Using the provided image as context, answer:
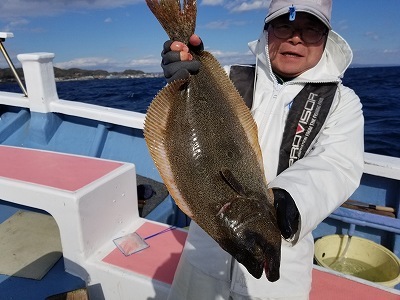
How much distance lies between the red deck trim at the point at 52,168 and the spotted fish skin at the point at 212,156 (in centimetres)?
122

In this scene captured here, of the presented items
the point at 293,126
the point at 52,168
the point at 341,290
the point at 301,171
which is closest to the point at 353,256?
the point at 341,290

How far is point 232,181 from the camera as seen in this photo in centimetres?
176

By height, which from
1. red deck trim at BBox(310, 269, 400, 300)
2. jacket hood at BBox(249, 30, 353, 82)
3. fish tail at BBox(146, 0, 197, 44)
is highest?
fish tail at BBox(146, 0, 197, 44)

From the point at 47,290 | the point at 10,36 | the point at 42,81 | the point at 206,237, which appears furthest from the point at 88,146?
the point at 206,237

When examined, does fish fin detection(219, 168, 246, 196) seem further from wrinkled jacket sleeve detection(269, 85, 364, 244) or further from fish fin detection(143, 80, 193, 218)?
fish fin detection(143, 80, 193, 218)

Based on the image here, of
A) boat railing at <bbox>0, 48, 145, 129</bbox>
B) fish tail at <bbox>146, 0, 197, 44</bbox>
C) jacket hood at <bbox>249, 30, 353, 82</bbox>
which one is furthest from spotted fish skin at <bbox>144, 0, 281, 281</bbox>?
boat railing at <bbox>0, 48, 145, 129</bbox>

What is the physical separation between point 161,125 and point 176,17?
2.34ft

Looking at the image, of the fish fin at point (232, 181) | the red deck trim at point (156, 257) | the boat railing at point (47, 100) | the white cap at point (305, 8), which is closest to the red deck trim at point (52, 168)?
the red deck trim at point (156, 257)

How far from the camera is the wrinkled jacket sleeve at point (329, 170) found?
1.66 metres

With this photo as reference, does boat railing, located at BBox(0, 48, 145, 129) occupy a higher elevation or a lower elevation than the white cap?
lower

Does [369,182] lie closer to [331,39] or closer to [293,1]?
[331,39]

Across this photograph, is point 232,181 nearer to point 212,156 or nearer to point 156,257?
point 212,156

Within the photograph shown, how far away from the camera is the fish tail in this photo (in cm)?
207

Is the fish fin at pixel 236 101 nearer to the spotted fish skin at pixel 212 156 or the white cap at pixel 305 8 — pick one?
the spotted fish skin at pixel 212 156
